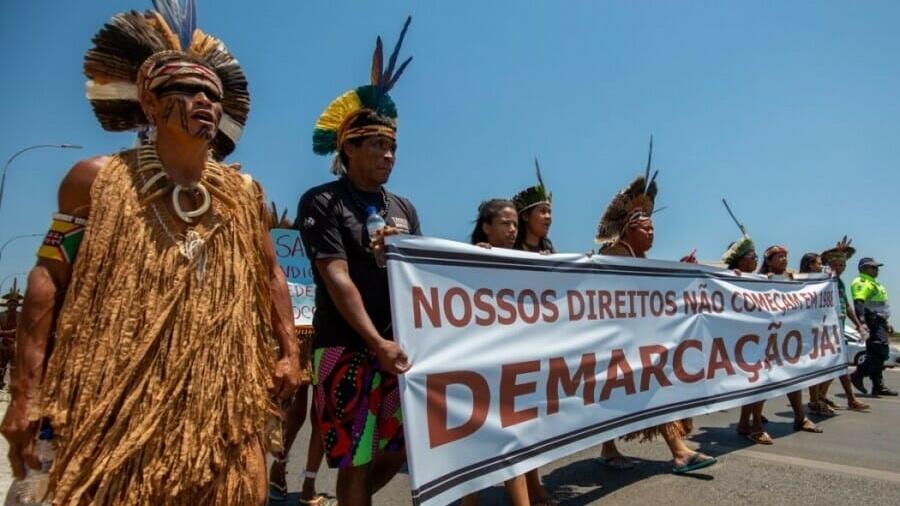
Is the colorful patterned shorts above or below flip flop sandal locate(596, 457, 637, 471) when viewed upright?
above

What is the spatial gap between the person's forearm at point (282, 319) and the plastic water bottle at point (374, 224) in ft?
1.62

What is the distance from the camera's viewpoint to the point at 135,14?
7.41 ft

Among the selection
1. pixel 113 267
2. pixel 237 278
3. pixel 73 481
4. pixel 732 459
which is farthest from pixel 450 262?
pixel 732 459

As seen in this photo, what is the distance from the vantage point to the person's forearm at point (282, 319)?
230cm

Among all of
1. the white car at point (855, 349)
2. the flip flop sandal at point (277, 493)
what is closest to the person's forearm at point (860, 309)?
the white car at point (855, 349)

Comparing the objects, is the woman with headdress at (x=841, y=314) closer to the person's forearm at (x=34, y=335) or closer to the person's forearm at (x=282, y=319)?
the person's forearm at (x=282, y=319)

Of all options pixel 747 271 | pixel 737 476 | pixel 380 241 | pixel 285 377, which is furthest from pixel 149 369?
pixel 747 271

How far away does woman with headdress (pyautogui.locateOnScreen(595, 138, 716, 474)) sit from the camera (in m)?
4.36

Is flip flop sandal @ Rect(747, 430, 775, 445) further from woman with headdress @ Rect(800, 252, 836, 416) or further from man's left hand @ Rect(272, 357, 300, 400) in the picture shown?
man's left hand @ Rect(272, 357, 300, 400)

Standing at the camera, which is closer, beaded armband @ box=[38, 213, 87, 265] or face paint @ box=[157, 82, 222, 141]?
beaded armband @ box=[38, 213, 87, 265]

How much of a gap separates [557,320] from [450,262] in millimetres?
880

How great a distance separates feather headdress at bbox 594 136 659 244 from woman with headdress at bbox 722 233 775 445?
111cm

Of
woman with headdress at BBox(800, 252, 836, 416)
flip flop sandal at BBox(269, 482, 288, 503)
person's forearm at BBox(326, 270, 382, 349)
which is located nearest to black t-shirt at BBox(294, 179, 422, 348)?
person's forearm at BBox(326, 270, 382, 349)

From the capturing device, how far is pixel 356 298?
258cm
